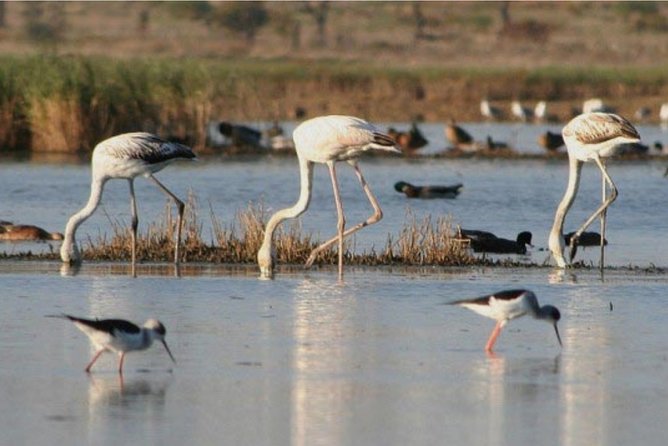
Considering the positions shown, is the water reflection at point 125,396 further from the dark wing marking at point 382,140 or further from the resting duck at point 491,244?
the resting duck at point 491,244

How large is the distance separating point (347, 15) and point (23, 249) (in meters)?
74.2

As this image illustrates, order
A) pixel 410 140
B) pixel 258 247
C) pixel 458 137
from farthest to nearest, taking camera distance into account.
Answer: pixel 458 137 < pixel 410 140 < pixel 258 247

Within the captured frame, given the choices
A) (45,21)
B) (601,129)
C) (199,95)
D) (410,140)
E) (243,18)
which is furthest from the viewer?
(45,21)

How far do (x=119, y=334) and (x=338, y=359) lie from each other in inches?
58.0

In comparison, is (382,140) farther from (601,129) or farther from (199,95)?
(199,95)

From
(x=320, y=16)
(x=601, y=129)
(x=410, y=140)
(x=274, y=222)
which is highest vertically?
(x=320, y=16)

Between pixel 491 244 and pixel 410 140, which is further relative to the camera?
pixel 410 140

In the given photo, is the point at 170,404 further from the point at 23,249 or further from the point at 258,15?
the point at 258,15

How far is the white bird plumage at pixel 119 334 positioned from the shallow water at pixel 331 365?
0.18 m

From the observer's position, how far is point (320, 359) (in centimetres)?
1010

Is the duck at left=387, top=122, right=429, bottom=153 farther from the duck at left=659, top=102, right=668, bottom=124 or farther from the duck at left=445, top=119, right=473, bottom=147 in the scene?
the duck at left=659, top=102, right=668, bottom=124

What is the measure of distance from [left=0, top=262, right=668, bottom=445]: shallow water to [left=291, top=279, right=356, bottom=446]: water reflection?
2 centimetres

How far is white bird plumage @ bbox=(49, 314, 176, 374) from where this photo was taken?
9281mm

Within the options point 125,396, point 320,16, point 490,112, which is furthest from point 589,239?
point 320,16
